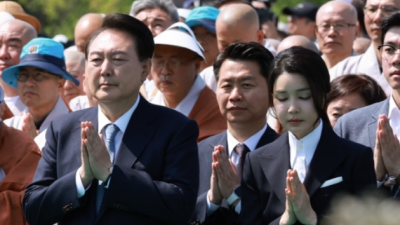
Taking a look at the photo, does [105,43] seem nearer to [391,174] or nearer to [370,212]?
[391,174]

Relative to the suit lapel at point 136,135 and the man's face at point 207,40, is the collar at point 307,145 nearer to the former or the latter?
the suit lapel at point 136,135

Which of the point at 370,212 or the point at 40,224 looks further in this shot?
the point at 40,224

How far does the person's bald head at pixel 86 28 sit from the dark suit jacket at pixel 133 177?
4.96 meters

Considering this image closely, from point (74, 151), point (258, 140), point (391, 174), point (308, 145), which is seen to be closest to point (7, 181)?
point (74, 151)

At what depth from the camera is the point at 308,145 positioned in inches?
194

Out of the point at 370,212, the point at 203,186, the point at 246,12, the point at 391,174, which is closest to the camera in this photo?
the point at 370,212

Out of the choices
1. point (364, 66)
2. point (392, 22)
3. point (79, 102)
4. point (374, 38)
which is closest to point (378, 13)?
point (374, 38)

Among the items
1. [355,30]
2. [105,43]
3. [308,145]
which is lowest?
[355,30]

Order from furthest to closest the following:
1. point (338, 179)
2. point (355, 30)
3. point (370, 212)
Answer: point (355, 30) < point (338, 179) < point (370, 212)

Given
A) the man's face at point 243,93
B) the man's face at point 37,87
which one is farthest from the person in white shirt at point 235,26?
the man's face at point 243,93

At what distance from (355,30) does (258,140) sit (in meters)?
3.43

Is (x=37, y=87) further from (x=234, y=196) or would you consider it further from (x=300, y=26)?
(x=300, y=26)

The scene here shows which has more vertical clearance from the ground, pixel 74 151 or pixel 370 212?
pixel 370 212

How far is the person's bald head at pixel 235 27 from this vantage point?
8.12 metres
